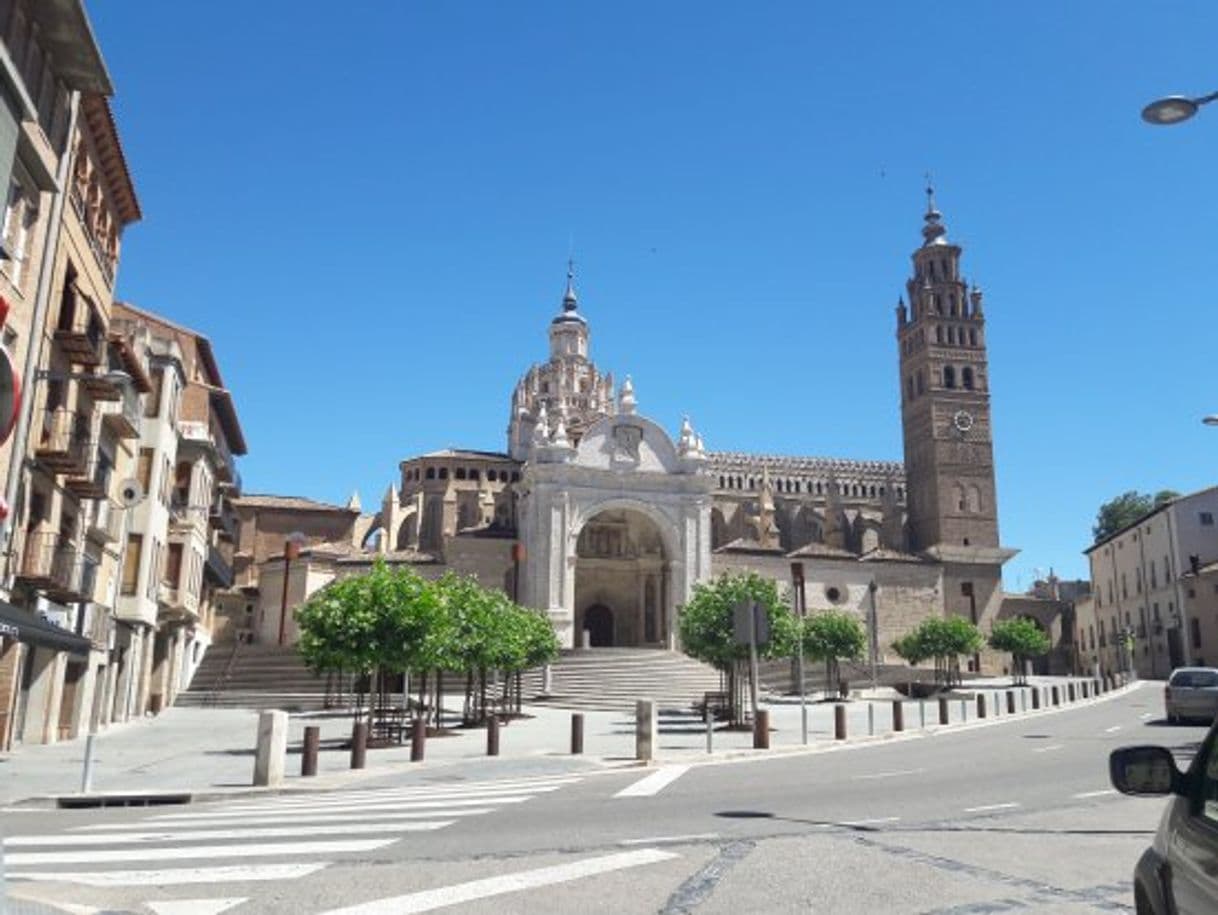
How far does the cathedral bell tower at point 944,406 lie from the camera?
7600 centimetres

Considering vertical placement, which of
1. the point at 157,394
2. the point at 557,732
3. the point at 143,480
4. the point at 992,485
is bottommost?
the point at 557,732

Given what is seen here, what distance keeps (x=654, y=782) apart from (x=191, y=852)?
7.04m

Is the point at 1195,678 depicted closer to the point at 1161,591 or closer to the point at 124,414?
the point at 124,414

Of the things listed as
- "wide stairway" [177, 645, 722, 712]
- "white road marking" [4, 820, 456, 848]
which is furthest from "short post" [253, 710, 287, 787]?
"wide stairway" [177, 645, 722, 712]

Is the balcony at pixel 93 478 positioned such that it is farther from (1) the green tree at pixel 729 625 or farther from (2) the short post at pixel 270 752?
(1) the green tree at pixel 729 625

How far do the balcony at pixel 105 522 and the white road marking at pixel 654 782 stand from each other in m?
16.4

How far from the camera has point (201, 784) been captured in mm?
14445

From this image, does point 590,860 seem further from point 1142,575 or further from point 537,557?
point 1142,575

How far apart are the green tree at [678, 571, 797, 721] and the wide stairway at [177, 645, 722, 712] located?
29.2ft

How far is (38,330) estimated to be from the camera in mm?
18812

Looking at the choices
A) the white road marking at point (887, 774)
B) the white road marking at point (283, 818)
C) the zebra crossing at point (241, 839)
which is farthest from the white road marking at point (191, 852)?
the white road marking at point (887, 774)

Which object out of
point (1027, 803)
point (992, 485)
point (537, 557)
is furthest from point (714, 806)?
point (992, 485)

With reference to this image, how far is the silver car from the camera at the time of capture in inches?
936

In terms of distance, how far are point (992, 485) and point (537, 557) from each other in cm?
4102
